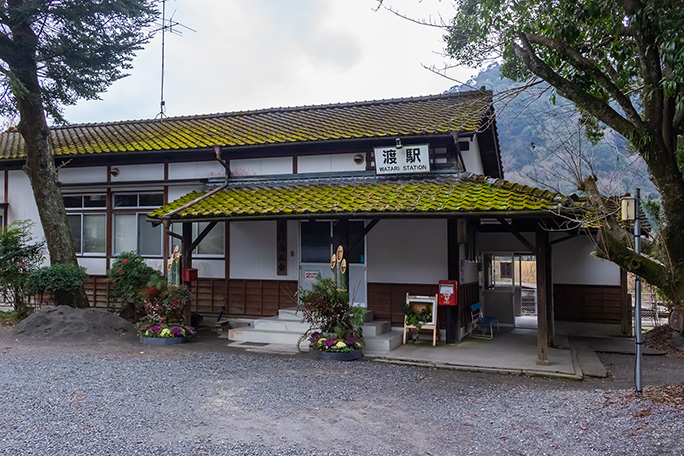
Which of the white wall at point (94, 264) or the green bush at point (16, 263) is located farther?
the white wall at point (94, 264)

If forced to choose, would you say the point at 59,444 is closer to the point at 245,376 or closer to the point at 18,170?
the point at 245,376

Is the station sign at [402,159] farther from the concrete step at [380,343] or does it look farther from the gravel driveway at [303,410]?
the gravel driveway at [303,410]

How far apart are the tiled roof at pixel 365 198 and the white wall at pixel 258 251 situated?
37.3 inches

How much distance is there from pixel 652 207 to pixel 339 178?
748cm

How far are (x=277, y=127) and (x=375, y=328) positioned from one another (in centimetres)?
557

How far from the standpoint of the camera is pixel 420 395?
655 cm

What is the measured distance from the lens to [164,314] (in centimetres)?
999

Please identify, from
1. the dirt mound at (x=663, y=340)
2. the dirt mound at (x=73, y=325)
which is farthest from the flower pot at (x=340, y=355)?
the dirt mound at (x=663, y=340)

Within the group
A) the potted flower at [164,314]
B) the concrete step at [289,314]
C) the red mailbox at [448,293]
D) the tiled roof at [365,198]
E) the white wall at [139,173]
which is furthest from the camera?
the white wall at [139,173]

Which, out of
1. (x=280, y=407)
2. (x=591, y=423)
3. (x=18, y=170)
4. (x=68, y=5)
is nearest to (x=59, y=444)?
(x=280, y=407)

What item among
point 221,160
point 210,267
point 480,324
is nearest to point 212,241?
point 210,267

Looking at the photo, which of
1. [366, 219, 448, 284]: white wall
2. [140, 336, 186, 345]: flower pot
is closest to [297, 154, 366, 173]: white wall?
[366, 219, 448, 284]: white wall

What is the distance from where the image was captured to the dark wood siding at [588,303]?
472 inches

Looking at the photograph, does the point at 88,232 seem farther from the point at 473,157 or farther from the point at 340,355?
the point at 473,157
